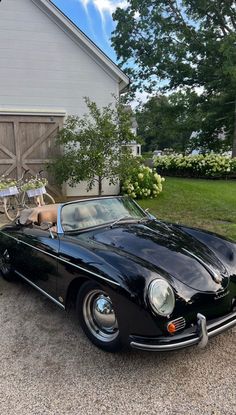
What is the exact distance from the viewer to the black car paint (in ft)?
8.11

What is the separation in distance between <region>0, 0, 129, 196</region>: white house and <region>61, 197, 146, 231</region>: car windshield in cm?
639

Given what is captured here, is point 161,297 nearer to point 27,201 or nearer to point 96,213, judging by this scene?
point 96,213

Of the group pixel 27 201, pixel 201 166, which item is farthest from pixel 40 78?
pixel 201 166

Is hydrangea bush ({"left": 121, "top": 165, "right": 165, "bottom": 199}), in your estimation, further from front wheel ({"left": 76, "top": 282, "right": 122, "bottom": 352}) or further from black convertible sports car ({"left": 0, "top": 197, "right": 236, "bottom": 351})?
front wheel ({"left": 76, "top": 282, "right": 122, "bottom": 352})

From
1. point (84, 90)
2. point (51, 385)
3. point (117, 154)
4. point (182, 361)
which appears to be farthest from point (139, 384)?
point (84, 90)

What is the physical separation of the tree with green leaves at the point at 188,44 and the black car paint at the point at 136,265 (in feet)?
57.1

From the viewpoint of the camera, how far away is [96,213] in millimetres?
3832

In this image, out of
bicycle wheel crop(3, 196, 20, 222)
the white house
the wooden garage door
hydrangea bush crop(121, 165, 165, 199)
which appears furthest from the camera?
hydrangea bush crop(121, 165, 165, 199)

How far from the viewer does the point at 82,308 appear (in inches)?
114

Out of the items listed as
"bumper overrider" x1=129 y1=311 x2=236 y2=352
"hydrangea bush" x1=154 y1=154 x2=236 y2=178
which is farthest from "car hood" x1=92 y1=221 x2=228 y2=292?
"hydrangea bush" x1=154 y1=154 x2=236 y2=178

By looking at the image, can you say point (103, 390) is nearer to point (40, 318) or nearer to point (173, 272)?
point (173, 272)

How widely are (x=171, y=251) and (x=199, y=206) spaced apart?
621 centimetres

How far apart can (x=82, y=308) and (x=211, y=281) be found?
3.63ft

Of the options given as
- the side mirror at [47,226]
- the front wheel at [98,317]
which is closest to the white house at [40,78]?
the side mirror at [47,226]
